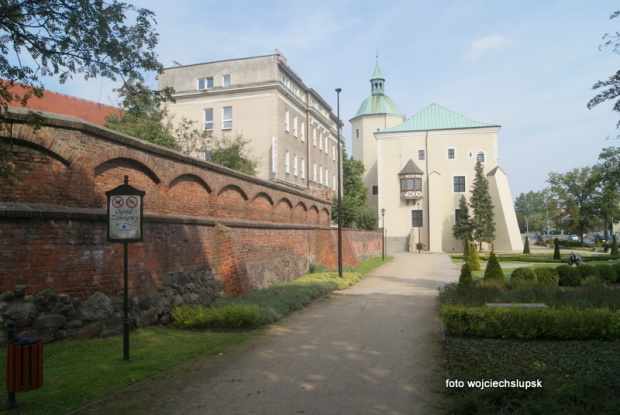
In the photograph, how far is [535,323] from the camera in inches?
344

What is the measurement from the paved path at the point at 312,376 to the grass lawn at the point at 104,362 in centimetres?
27

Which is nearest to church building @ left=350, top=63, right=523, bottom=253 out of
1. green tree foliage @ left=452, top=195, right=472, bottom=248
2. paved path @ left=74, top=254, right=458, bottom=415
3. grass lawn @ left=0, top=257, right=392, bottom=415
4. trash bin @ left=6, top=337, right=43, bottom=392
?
green tree foliage @ left=452, top=195, right=472, bottom=248

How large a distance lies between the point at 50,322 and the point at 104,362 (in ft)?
5.13

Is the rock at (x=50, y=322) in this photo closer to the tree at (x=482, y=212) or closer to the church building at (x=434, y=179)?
the church building at (x=434, y=179)

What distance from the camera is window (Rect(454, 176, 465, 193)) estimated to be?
54787 millimetres

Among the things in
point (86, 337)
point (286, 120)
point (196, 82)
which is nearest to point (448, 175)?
point (286, 120)

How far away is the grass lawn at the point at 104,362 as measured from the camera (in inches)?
219

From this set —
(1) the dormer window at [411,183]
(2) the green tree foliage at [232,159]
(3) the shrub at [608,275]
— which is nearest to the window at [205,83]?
(2) the green tree foliage at [232,159]

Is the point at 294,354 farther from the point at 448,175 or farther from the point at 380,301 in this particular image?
the point at 448,175

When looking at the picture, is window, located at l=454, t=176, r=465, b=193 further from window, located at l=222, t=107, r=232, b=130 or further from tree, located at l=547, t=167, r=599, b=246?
window, located at l=222, t=107, r=232, b=130

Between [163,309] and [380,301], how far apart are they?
22.6 feet

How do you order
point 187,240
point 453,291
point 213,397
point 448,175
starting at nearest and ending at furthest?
point 213,397 < point 187,240 < point 453,291 < point 448,175

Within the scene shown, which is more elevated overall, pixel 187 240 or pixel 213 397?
pixel 187 240

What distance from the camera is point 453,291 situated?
13.4 metres
